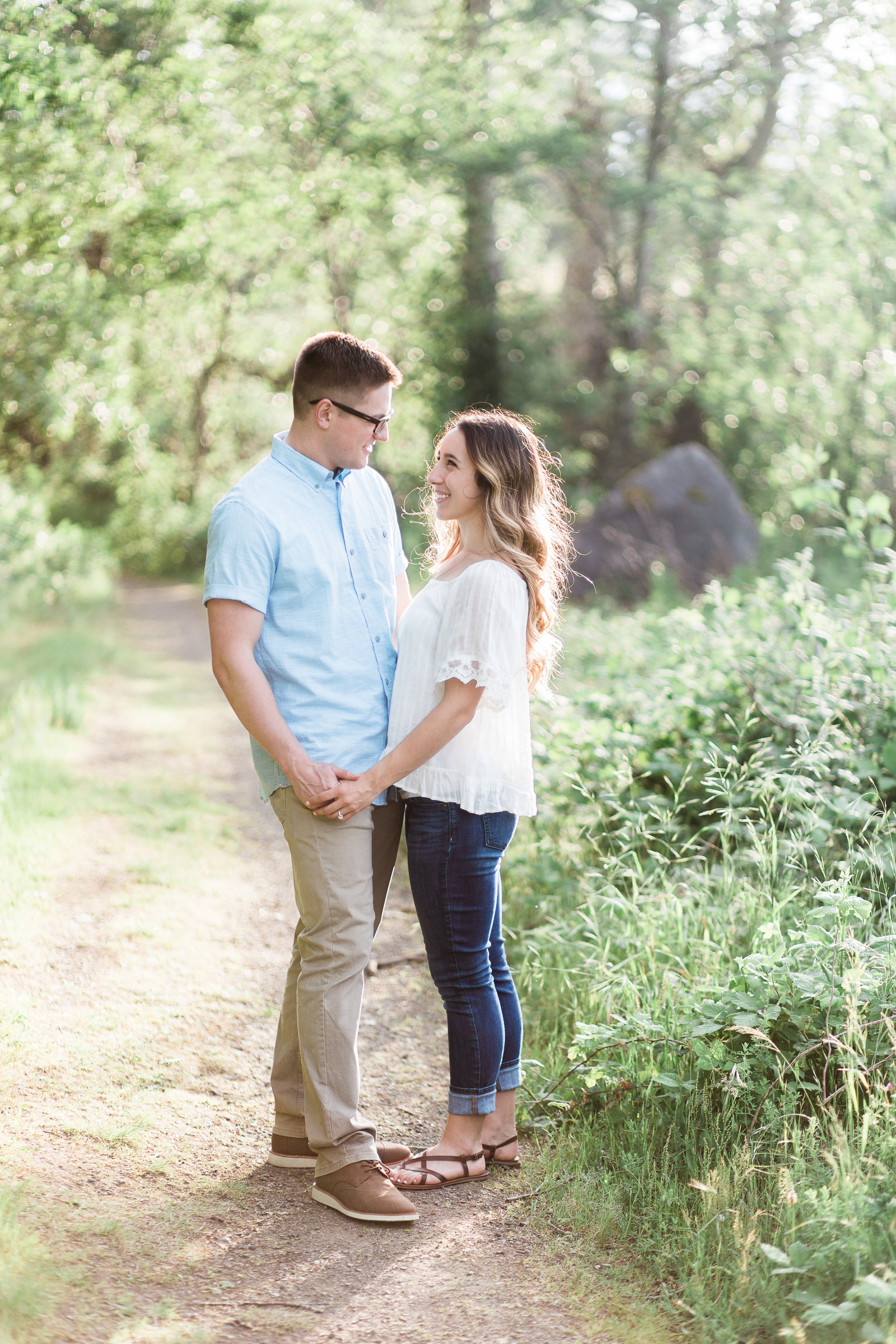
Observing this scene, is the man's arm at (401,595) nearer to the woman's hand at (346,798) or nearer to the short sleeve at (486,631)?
the short sleeve at (486,631)

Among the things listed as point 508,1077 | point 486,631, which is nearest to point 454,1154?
point 508,1077

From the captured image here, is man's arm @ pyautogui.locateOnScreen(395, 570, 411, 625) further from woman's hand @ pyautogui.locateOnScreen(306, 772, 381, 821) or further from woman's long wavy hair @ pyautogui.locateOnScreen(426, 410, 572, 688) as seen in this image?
woman's hand @ pyautogui.locateOnScreen(306, 772, 381, 821)

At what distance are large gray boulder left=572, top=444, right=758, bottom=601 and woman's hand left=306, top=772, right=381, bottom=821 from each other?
7570 millimetres

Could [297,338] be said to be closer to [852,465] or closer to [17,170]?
[852,465]

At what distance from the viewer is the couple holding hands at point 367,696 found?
267cm

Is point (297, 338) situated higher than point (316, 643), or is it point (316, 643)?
point (297, 338)

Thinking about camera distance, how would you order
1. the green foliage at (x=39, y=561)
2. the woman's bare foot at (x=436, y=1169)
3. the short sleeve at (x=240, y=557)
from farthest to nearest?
the green foliage at (x=39, y=561) < the woman's bare foot at (x=436, y=1169) < the short sleeve at (x=240, y=557)

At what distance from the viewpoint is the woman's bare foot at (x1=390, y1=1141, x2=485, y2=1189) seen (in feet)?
9.57

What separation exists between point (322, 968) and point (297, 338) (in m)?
15.8

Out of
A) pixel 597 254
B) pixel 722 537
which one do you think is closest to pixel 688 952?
pixel 722 537

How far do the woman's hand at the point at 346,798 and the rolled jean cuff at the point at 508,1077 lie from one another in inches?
36.4

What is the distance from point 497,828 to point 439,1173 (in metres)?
0.96

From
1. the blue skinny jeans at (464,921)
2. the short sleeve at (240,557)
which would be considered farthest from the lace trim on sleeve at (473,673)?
the short sleeve at (240,557)

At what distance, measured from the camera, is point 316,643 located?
276cm
